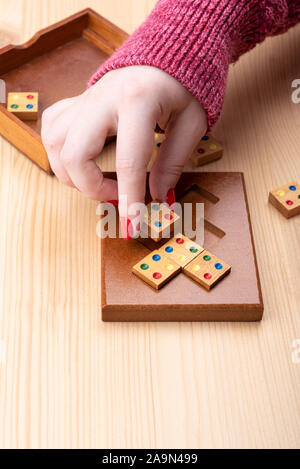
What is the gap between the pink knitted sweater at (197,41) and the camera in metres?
0.74

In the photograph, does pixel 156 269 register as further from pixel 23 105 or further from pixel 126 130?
pixel 23 105

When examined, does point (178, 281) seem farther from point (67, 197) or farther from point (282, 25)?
point (282, 25)

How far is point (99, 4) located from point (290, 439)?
0.80 meters

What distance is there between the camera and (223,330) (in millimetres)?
663

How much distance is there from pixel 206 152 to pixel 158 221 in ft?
0.53

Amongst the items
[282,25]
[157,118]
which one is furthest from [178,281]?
[282,25]

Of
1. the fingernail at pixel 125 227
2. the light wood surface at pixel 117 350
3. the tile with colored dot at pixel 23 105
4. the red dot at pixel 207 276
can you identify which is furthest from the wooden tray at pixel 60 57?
the red dot at pixel 207 276

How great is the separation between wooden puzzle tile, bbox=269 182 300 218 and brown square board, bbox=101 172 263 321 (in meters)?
0.05

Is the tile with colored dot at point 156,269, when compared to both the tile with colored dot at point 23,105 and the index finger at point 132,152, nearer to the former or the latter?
the index finger at point 132,152

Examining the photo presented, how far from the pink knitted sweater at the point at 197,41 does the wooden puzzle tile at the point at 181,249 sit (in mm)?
166

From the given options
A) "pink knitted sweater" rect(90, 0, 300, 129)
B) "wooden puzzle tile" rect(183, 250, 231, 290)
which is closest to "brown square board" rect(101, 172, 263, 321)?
"wooden puzzle tile" rect(183, 250, 231, 290)

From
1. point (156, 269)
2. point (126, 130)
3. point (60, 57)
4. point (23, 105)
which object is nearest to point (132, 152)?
point (126, 130)

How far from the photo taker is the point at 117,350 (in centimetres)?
65
